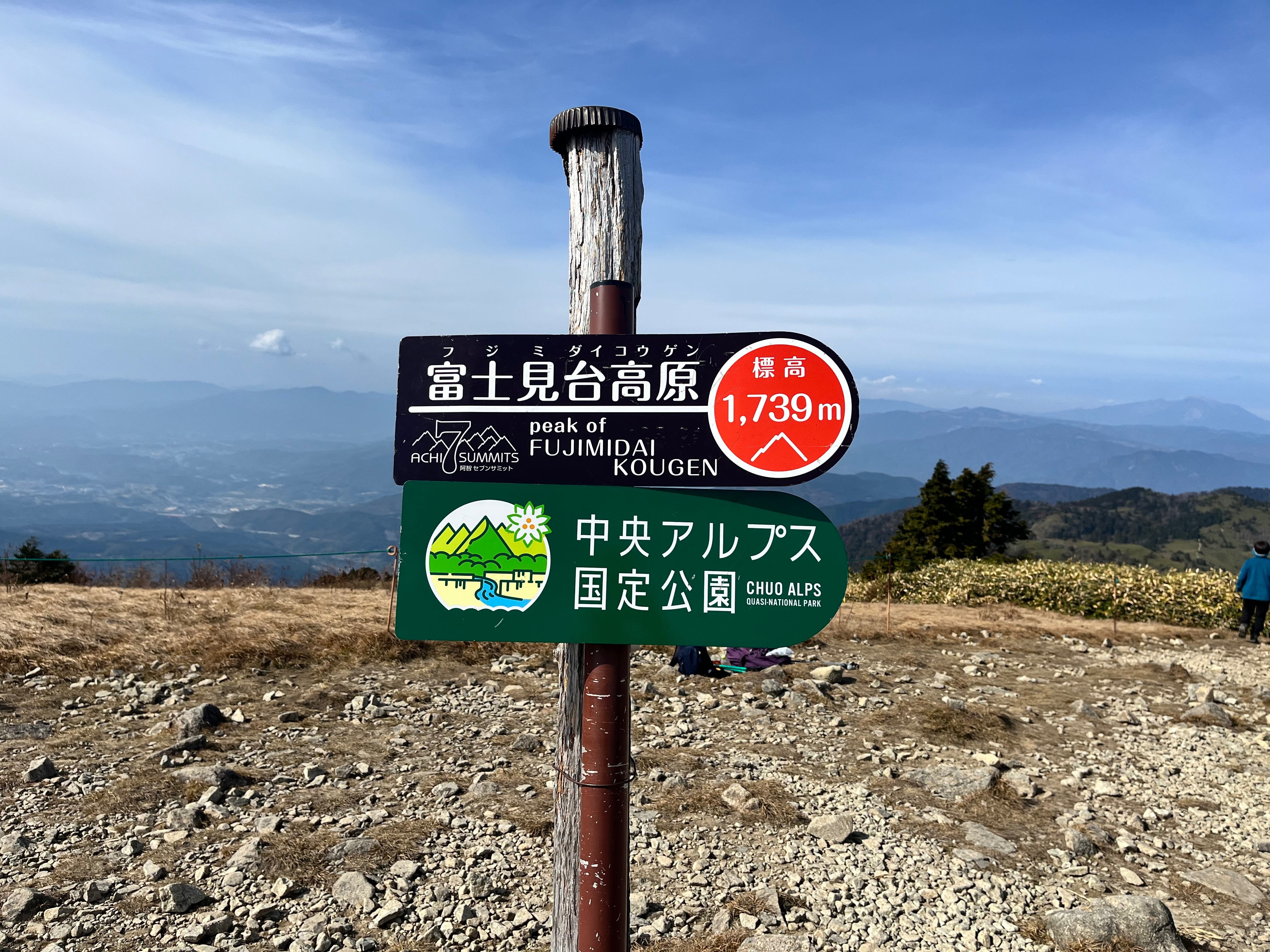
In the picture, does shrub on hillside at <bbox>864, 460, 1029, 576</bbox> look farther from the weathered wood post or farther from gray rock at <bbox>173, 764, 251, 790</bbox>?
the weathered wood post

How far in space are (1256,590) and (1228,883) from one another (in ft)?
32.5

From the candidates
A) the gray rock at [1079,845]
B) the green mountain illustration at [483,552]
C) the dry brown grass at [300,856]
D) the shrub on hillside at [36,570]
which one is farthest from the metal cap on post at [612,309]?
the shrub on hillside at [36,570]

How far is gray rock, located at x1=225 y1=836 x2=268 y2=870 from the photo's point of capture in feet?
14.4

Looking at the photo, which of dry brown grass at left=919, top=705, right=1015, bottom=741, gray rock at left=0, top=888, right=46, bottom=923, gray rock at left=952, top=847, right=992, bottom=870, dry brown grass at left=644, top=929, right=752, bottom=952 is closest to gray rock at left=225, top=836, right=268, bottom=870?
gray rock at left=0, top=888, right=46, bottom=923

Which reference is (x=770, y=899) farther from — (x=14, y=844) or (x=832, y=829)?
(x=14, y=844)

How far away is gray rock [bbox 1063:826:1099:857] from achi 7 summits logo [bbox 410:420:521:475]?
4803 millimetres

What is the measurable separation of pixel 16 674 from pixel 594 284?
8.16 meters

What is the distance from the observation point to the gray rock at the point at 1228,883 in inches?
183

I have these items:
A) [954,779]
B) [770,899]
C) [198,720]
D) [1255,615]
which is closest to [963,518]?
[1255,615]

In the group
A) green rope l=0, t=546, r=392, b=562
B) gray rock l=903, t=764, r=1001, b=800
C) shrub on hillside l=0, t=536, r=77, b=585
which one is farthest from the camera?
shrub on hillside l=0, t=536, r=77, b=585

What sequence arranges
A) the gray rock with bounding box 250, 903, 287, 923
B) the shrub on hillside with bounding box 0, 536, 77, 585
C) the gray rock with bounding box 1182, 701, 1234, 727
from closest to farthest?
the gray rock with bounding box 250, 903, 287, 923 < the gray rock with bounding box 1182, 701, 1234, 727 < the shrub on hillside with bounding box 0, 536, 77, 585

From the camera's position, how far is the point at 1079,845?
5.03m

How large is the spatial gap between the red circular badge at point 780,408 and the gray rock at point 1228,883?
4.59m

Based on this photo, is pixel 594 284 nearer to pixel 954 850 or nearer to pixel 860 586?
pixel 954 850
